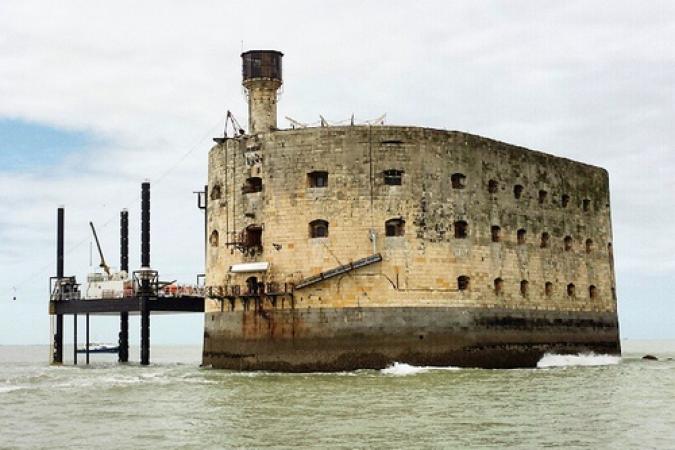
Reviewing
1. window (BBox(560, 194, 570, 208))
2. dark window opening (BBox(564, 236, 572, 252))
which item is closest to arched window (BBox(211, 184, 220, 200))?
window (BBox(560, 194, 570, 208))

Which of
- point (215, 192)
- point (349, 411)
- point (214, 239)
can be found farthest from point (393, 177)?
point (349, 411)

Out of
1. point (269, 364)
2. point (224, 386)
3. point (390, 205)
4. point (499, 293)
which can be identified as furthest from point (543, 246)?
point (224, 386)

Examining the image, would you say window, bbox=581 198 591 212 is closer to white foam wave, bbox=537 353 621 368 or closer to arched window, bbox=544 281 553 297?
arched window, bbox=544 281 553 297

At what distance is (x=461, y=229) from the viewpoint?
32.6 m

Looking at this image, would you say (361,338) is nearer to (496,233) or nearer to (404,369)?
(404,369)

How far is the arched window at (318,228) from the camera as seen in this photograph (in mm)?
31297

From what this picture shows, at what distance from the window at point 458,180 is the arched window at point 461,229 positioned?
1192 millimetres

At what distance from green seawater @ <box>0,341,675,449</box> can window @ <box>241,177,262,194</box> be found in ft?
19.7

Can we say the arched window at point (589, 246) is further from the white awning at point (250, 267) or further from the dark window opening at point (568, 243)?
the white awning at point (250, 267)

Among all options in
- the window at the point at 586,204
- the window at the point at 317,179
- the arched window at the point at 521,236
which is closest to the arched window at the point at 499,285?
→ the arched window at the point at 521,236

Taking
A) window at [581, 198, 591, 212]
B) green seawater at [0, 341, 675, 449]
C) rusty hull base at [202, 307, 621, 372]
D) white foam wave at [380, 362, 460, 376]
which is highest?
window at [581, 198, 591, 212]

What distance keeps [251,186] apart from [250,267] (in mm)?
2796

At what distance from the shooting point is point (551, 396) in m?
23.5

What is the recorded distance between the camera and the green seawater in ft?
55.7
